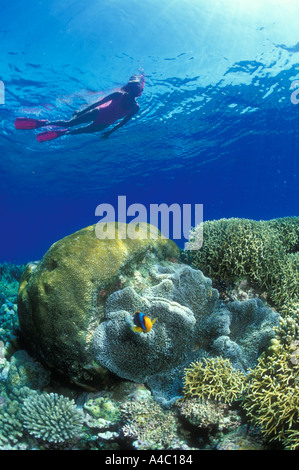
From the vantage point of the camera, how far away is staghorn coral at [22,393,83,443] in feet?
10.3

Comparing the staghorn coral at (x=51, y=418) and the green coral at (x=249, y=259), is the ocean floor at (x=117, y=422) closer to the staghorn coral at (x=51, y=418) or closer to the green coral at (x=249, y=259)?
the staghorn coral at (x=51, y=418)

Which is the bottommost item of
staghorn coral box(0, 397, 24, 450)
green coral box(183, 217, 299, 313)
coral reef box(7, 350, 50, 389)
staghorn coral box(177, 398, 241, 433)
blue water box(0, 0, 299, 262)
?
staghorn coral box(0, 397, 24, 450)

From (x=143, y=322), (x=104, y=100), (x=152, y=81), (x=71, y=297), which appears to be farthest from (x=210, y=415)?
(x=152, y=81)

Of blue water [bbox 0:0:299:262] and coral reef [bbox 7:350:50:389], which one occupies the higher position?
blue water [bbox 0:0:299:262]

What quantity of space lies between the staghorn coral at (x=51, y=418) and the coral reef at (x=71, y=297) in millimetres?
357

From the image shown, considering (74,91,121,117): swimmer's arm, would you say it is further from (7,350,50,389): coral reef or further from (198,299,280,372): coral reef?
(7,350,50,389): coral reef

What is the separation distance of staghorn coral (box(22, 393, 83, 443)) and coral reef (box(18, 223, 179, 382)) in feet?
1.17

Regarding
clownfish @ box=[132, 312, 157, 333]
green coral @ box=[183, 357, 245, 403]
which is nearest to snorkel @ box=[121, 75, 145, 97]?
clownfish @ box=[132, 312, 157, 333]

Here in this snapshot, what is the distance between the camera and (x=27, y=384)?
380 centimetres

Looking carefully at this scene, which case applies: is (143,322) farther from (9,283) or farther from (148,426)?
(9,283)

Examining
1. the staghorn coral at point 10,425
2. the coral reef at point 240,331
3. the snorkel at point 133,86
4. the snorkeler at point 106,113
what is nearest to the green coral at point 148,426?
the coral reef at point 240,331

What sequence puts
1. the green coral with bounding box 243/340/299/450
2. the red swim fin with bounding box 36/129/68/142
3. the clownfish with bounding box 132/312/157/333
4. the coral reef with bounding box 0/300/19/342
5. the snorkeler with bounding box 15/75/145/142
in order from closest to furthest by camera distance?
the green coral with bounding box 243/340/299/450
the clownfish with bounding box 132/312/157/333
the coral reef with bounding box 0/300/19/342
the snorkeler with bounding box 15/75/145/142
the red swim fin with bounding box 36/129/68/142

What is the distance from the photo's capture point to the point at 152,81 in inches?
652

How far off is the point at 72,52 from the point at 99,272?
46.4 ft
